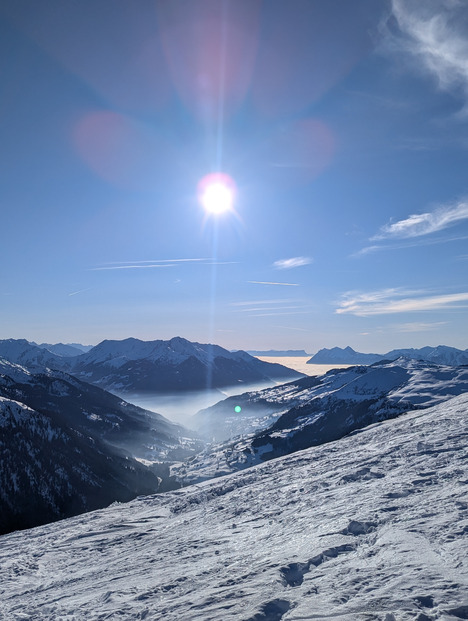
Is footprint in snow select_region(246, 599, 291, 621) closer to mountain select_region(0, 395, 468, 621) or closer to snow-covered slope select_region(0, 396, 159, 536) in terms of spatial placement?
mountain select_region(0, 395, 468, 621)

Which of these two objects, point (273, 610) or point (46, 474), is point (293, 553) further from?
point (46, 474)

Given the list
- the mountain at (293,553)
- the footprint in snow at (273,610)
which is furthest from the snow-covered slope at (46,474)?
the footprint in snow at (273,610)

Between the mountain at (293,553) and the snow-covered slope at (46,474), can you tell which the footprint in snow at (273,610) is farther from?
the snow-covered slope at (46,474)

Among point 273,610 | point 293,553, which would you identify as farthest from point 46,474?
point 273,610

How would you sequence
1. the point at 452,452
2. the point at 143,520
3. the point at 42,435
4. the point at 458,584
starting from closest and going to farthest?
1. the point at 458,584
2. the point at 452,452
3. the point at 143,520
4. the point at 42,435

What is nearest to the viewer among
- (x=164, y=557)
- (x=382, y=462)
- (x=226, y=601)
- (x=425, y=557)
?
(x=425, y=557)

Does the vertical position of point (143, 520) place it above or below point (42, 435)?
above

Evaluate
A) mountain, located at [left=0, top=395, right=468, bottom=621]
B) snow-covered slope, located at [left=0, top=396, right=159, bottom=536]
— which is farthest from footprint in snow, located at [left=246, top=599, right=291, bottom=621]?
snow-covered slope, located at [left=0, top=396, right=159, bottom=536]

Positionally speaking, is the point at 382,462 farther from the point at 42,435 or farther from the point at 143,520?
the point at 42,435

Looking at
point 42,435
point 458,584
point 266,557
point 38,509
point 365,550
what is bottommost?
point 38,509

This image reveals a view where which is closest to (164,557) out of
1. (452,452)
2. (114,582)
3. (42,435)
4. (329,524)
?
(114,582)
